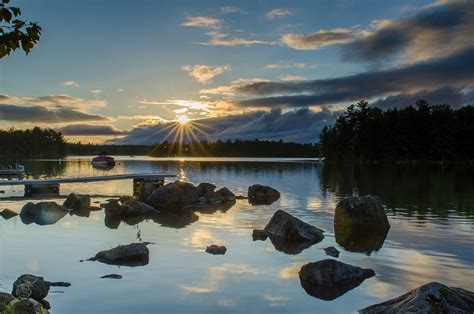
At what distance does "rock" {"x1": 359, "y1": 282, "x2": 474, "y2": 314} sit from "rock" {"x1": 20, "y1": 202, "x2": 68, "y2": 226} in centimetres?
2172

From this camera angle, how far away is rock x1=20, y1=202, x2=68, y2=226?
28.0 m

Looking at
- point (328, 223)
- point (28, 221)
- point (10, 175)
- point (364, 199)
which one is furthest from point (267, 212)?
point (10, 175)

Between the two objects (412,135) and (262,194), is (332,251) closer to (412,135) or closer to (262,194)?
(262,194)

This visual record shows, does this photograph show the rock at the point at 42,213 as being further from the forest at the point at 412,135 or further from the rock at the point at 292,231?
the forest at the point at 412,135

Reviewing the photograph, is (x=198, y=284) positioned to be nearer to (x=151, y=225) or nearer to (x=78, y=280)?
(x=78, y=280)

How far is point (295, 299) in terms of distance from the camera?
1338 cm

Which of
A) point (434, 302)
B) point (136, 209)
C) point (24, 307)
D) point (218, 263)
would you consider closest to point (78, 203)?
point (136, 209)

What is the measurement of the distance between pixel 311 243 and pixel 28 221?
1653cm

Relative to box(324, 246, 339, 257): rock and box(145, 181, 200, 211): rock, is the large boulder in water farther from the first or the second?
box(145, 181, 200, 211): rock

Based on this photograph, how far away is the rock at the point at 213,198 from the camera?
38875mm

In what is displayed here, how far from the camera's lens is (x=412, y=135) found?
136m

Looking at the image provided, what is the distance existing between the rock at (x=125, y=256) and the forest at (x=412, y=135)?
403 ft

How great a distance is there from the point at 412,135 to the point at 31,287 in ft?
443

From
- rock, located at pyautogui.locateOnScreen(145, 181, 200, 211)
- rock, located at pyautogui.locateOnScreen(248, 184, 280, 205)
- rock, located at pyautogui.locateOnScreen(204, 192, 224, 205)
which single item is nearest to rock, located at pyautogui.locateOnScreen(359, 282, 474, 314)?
rock, located at pyautogui.locateOnScreen(145, 181, 200, 211)
